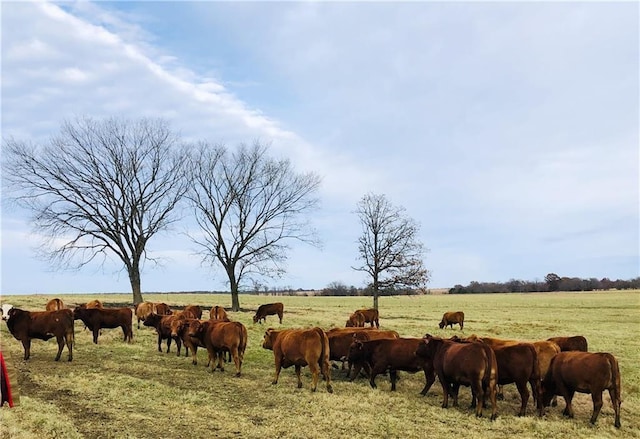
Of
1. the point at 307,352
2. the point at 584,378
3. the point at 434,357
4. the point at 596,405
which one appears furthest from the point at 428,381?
the point at 596,405

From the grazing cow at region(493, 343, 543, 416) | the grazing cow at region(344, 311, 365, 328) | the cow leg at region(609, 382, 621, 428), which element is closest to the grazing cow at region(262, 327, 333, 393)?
the grazing cow at region(493, 343, 543, 416)

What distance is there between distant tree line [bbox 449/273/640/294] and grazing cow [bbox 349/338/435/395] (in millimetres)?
105217

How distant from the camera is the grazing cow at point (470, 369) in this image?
10.6 m

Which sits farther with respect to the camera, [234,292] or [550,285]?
[550,285]

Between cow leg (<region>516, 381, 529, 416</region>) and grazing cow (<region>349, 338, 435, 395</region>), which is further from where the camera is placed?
grazing cow (<region>349, 338, 435, 395</region>)

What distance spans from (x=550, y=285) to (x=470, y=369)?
119m

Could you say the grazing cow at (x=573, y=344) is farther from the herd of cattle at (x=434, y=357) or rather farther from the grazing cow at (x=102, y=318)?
the grazing cow at (x=102, y=318)

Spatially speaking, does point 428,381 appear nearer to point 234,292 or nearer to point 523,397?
point 523,397

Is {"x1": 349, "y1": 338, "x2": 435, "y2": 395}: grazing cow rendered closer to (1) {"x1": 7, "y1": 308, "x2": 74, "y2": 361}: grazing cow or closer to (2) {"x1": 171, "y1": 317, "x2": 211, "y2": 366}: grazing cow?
(2) {"x1": 171, "y1": 317, "x2": 211, "y2": 366}: grazing cow

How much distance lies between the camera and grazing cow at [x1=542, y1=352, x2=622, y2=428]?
34.5 feet

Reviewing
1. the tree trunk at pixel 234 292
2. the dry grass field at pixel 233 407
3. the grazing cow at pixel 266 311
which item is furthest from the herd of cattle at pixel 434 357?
the tree trunk at pixel 234 292

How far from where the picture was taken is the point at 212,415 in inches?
381

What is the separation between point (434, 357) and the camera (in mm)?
12102

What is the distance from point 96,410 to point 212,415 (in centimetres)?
218
